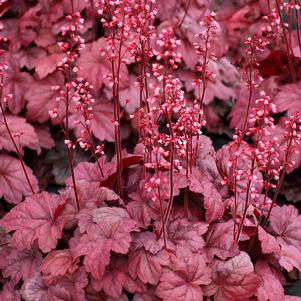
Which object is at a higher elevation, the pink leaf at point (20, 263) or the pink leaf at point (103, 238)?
the pink leaf at point (103, 238)

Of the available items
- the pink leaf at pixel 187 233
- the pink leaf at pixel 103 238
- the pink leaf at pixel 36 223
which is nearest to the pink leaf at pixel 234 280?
the pink leaf at pixel 187 233

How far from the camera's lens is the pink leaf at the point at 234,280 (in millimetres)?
2379

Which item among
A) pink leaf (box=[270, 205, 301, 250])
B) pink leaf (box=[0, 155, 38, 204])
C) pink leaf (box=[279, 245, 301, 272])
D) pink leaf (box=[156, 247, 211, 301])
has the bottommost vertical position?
pink leaf (box=[270, 205, 301, 250])

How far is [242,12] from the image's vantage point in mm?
4289

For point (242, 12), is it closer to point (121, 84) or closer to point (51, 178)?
point (121, 84)

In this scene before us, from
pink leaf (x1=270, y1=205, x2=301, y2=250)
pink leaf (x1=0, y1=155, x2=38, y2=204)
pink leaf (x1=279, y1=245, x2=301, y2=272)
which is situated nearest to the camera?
pink leaf (x1=279, y1=245, x2=301, y2=272)

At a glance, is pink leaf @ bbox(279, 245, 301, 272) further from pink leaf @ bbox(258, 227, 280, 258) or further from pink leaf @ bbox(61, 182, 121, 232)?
pink leaf @ bbox(61, 182, 121, 232)

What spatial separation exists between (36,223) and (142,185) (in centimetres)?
53

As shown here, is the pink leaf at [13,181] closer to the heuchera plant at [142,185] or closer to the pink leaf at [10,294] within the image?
the heuchera plant at [142,185]

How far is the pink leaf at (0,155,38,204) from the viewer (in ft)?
10.7

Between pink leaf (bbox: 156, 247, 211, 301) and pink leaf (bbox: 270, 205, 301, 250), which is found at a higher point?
pink leaf (bbox: 156, 247, 211, 301)

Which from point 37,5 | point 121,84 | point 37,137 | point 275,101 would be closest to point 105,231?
point 37,137

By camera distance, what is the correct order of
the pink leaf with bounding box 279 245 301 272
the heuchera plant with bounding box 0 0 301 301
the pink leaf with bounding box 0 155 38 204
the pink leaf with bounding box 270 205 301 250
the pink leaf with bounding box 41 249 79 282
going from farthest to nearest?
1. the pink leaf with bounding box 0 155 38 204
2. the pink leaf with bounding box 270 205 301 250
3. the pink leaf with bounding box 279 245 301 272
4. the pink leaf with bounding box 41 249 79 282
5. the heuchera plant with bounding box 0 0 301 301

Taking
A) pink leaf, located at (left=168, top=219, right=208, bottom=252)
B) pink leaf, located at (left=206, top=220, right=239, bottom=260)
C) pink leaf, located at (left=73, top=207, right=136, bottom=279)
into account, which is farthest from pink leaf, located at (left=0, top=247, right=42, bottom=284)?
pink leaf, located at (left=206, top=220, right=239, bottom=260)
